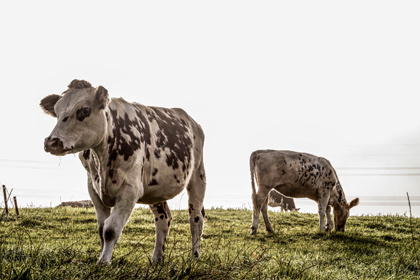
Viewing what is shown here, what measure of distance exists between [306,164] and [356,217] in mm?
4376

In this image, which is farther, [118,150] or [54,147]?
[118,150]

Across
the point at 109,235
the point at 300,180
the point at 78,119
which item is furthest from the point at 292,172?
the point at 78,119

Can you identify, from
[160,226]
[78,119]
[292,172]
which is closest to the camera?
[78,119]

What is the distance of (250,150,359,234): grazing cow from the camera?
1331 centimetres

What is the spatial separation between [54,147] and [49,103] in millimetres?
1155

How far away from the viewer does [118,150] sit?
5.08m

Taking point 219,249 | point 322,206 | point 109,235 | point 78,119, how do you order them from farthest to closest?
point 322,206
point 219,249
point 78,119
point 109,235

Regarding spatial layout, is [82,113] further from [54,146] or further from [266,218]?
Answer: [266,218]

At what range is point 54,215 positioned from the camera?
1284 cm

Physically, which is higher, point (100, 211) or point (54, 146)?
point (54, 146)

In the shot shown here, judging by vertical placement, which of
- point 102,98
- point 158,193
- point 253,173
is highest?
point 102,98

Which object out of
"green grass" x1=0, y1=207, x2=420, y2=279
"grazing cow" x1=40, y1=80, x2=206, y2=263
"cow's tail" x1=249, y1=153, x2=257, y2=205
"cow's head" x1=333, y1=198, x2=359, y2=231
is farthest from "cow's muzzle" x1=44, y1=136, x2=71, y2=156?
"cow's head" x1=333, y1=198, x2=359, y2=231

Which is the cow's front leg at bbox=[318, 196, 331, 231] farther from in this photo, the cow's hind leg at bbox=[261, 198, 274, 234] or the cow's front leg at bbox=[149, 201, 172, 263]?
the cow's front leg at bbox=[149, 201, 172, 263]

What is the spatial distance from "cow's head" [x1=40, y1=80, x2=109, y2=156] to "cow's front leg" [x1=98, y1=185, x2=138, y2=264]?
2.22ft
